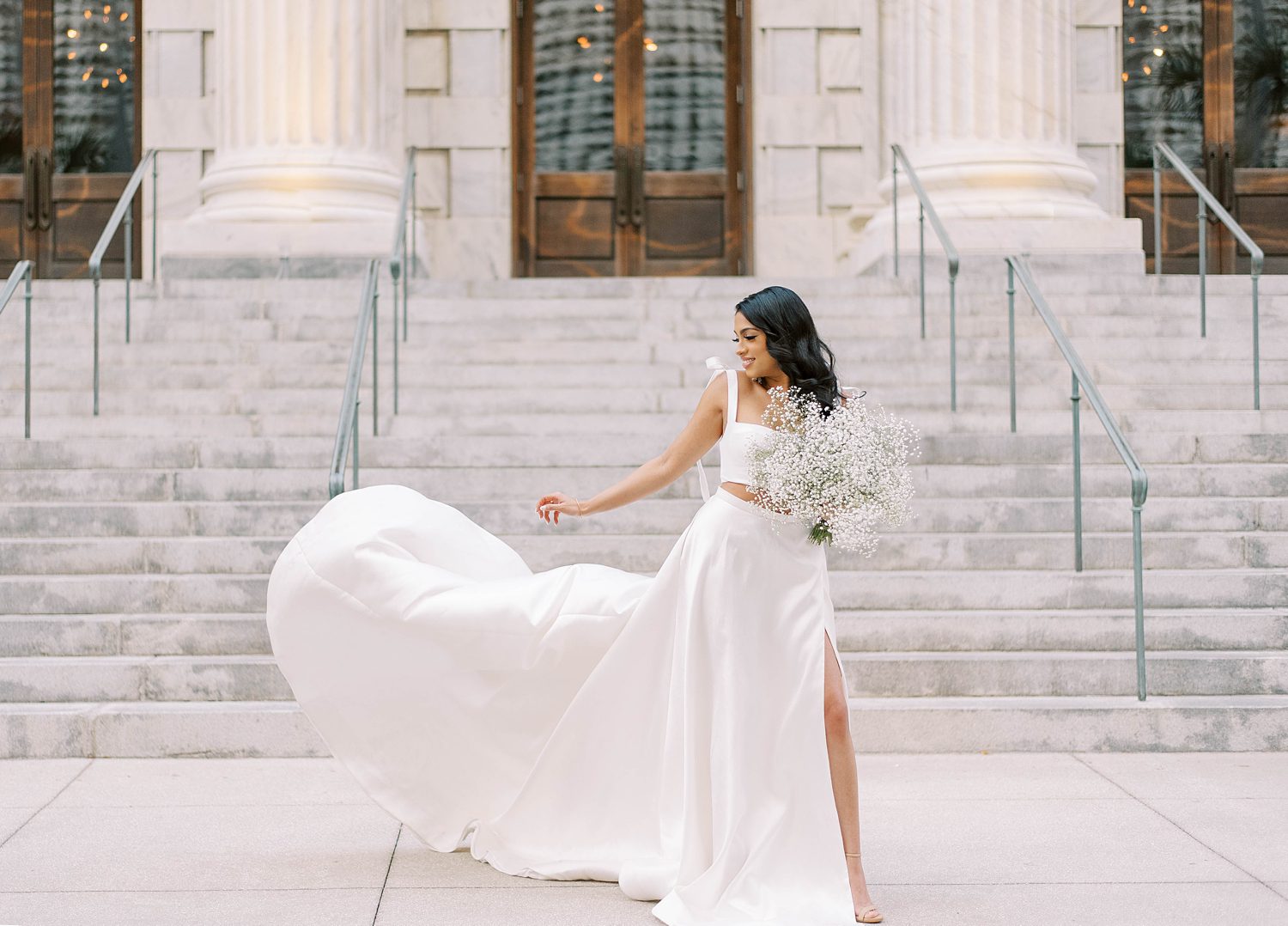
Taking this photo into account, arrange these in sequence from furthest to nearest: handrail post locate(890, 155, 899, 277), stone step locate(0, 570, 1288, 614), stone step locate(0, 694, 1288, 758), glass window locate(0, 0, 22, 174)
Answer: glass window locate(0, 0, 22, 174), handrail post locate(890, 155, 899, 277), stone step locate(0, 570, 1288, 614), stone step locate(0, 694, 1288, 758)

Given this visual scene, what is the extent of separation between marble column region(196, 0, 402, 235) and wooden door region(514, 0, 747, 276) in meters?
2.27

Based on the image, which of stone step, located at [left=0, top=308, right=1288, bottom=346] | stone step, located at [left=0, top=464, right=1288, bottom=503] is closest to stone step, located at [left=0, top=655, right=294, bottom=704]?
stone step, located at [left=0, top=464, right=1288, bottom=503]

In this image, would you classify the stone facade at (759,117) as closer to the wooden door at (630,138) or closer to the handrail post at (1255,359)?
the wooden door at (630,138)

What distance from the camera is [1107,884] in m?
4.39

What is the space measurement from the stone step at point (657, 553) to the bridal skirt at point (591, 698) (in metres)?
2.60

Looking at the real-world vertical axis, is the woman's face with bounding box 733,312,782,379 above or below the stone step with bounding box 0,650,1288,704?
above

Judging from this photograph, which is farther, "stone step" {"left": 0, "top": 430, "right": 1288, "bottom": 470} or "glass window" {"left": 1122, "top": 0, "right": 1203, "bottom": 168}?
"glass window" {"left": 1122, "top": 0, "right": 1203, "bottom": 168}

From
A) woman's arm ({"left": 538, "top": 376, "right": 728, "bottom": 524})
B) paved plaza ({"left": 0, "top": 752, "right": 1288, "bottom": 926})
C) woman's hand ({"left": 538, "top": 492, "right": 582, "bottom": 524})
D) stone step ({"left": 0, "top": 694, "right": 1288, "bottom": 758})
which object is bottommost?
paved plaza ({"left": 0, "top": 752, "right": 1288, "bottom": 926})

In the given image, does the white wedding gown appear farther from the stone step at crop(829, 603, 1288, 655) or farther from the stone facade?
the stone facade

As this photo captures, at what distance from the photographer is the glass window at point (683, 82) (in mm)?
14773

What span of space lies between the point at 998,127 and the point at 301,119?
19.5 feet

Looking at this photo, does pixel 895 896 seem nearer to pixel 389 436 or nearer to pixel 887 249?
pixel 389 436

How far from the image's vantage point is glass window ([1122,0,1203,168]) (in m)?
15.0

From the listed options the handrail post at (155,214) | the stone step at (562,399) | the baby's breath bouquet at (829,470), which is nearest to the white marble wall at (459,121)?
the handrail post at (155,214)
